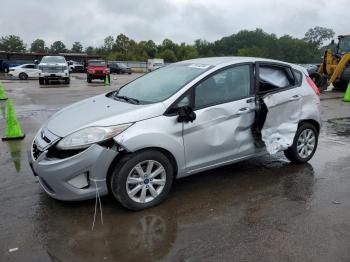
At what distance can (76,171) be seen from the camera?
3.79 metres

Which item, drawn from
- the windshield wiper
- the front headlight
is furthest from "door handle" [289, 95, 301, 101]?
the front headlight

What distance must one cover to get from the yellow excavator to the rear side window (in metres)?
13.5

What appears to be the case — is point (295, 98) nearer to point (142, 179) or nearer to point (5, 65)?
point (142, 179)

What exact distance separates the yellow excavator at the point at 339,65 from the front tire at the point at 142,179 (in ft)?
51.7

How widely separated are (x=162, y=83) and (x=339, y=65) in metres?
15.7

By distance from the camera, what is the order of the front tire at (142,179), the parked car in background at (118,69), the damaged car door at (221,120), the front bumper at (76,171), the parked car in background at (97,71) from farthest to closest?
the parked car in background at (118,69) < the parked car in background at (97,71) < the damaged car door at (221,120) < the front tire at (142,179) < the front bumper at (76,171)

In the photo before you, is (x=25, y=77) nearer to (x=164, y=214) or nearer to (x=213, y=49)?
(x=164, y=214)

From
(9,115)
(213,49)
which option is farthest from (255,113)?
(213,49)

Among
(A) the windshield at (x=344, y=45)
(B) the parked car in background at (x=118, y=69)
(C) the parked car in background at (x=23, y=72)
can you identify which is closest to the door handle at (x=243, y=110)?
(A) the windshield at (x=344, y=45)

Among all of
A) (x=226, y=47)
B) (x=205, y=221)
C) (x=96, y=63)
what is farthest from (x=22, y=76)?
(x=226, y=47)

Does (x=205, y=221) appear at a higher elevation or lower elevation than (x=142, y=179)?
lower

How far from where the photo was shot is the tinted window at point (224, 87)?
453cm

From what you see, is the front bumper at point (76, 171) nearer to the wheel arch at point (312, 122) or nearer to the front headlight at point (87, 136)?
the front headlight at point (87, 136)

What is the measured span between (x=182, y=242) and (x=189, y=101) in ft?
5.61
